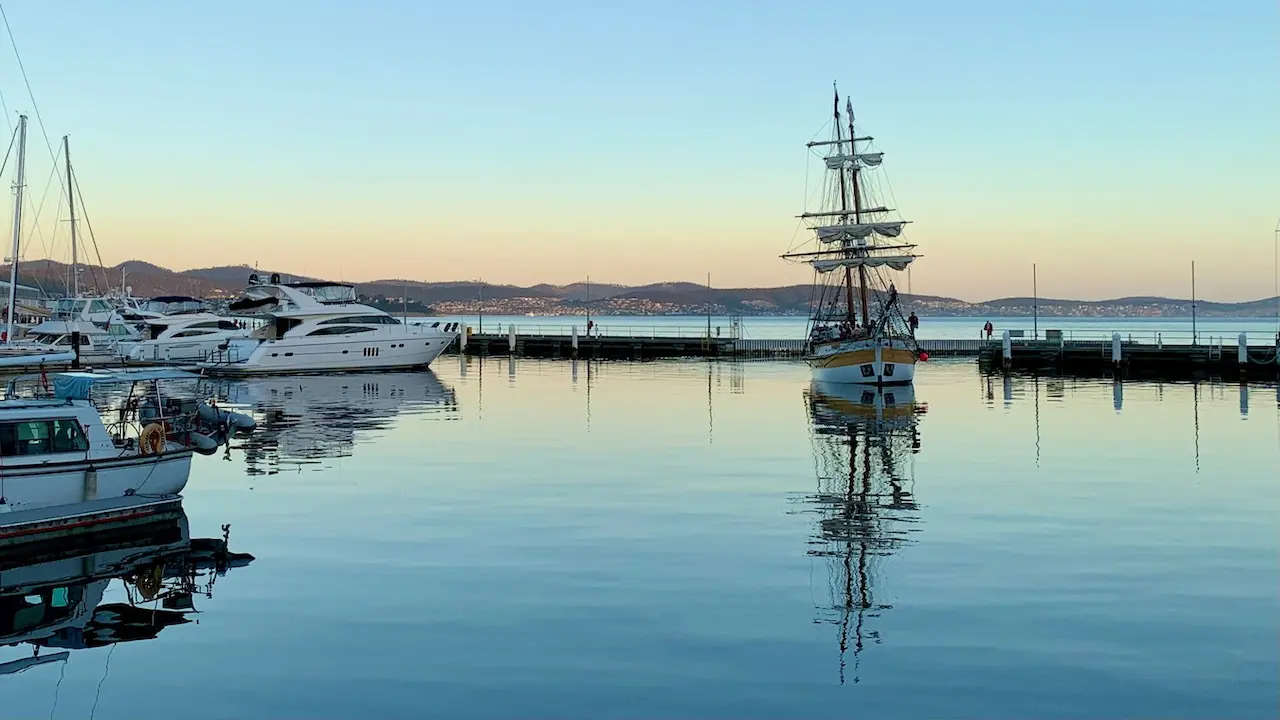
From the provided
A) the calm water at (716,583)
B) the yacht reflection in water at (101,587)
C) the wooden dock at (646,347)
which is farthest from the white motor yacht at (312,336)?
the yacht reflection in water at (101,587)

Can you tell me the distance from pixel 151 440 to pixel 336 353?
46.8 meters

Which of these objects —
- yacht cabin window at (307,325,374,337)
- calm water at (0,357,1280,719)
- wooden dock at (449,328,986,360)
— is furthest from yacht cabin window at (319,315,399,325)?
calm water at (0,357,1280,719)

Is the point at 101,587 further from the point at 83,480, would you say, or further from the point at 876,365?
the point at 876,365

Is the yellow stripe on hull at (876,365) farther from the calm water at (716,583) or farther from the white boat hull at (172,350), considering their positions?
the white boat hull at (172,350)

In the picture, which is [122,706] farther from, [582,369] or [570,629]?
[582,369]

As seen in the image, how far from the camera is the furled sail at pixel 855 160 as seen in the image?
74812 mm

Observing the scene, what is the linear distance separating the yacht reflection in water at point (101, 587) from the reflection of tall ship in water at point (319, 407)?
8.45 m

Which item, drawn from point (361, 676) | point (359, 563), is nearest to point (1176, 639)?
point (361, 676)

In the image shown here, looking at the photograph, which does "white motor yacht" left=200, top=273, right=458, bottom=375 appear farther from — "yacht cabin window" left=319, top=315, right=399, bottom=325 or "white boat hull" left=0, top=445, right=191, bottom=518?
"white boat hull" left=0, top=445, right=191, bottom=518

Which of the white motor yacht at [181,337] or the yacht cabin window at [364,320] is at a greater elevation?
the yacht cabin window at [364,320]

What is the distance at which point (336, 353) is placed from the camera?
6844 cm

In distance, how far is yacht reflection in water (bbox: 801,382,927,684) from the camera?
15.8 metres

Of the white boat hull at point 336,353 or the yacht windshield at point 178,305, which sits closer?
the white boat hull at point 336,353

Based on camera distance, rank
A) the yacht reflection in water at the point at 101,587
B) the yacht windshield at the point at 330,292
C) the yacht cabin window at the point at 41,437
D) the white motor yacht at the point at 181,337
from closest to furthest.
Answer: the yacht reflection in water at the point at 101,587, the yacht cabin window at the point at 41,437, the white motor yacht at the point at 181,337, the yacht windshield at the point at 330,292
